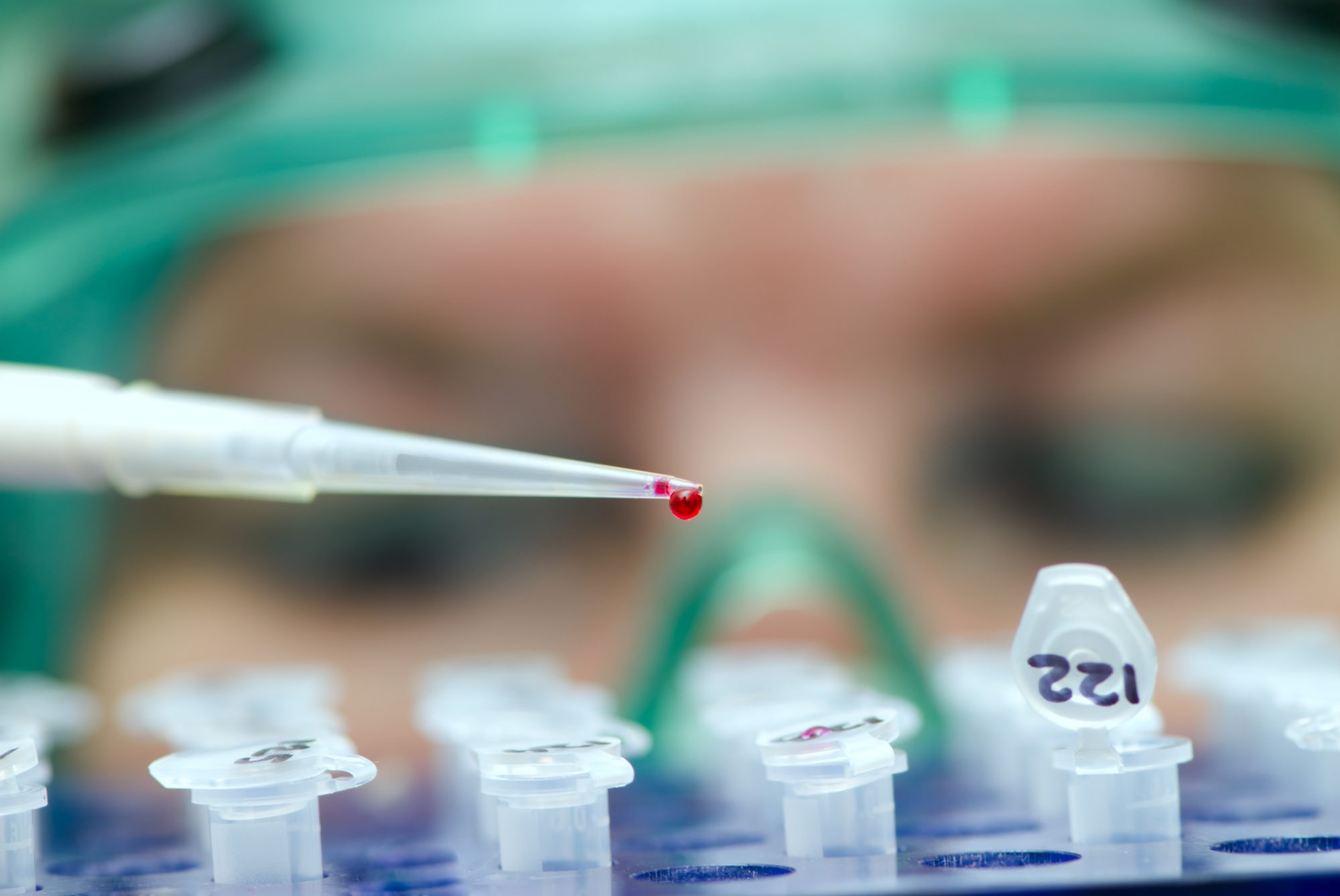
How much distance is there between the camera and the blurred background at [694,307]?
1.14 m

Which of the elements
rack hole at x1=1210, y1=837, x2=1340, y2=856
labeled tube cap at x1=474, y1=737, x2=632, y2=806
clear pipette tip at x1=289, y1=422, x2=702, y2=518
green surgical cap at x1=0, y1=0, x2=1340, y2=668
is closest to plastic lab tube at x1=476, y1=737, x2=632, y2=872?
labeled tube cap at x1=474, y1=737, x2=632, y2=806

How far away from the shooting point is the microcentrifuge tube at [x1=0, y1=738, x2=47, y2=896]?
0.52 meters

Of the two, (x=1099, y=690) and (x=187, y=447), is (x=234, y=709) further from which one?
(x=1099, y=690)

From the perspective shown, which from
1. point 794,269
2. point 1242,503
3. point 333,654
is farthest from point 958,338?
point 333,654

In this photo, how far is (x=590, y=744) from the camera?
54 cm

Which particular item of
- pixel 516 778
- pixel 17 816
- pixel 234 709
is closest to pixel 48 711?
pixel 234 709

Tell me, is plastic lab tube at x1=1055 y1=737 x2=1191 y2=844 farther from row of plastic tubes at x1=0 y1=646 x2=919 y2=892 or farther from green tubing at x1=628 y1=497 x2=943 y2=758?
green tubing at x1=628 y1=497 x2=943 y2=758

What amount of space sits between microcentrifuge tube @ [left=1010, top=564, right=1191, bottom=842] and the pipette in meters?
0.16

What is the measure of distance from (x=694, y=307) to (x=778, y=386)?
0.39 feet

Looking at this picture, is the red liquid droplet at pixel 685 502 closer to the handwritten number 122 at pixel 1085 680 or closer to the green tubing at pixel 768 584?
the handwritten number 122 at pixel 1085 680

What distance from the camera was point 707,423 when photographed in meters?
1.21

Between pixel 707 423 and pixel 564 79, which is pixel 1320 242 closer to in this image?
pixel 707 423

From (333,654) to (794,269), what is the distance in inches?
24.0

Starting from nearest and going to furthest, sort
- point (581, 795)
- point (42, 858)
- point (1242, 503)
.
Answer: point (581, 795)
point (42, 858)
point (1242, 503)
